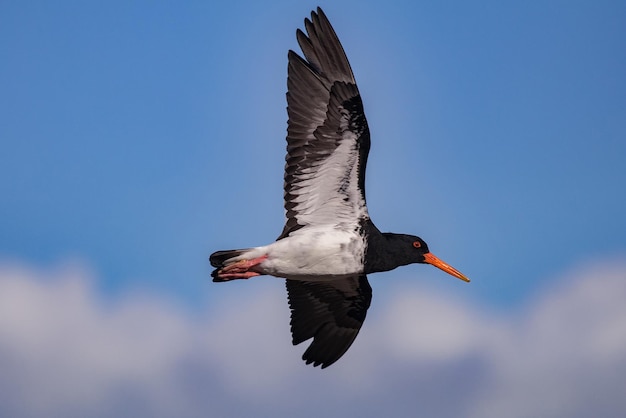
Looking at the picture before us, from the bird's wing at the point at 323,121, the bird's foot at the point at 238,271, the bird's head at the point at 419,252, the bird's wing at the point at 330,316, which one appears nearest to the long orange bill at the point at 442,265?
the bird's head at the point at 419,252

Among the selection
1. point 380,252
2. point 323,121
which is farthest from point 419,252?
point 323,121

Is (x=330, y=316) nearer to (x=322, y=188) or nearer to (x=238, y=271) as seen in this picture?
(x=238, y=271)

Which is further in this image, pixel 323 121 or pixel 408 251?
pixel 408 251

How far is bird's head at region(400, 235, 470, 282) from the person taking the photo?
16.3m

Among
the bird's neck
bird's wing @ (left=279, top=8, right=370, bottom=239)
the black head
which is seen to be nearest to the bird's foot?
bird's wing @ (left=279, top=8, right=370, bottom=239)

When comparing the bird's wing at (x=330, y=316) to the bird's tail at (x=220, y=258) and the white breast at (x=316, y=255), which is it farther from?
the bird's tail at (x=220, y=258)

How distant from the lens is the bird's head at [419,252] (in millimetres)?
16281

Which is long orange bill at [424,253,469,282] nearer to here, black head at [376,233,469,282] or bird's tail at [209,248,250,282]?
black head at [376,233,469,282]

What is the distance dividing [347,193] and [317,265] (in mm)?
977

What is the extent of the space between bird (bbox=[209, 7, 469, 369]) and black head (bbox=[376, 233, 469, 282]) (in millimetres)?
15

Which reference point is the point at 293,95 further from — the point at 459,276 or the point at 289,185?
the point at 459,276

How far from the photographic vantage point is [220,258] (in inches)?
619

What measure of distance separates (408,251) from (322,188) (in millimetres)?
1522

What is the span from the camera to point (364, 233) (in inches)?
617
